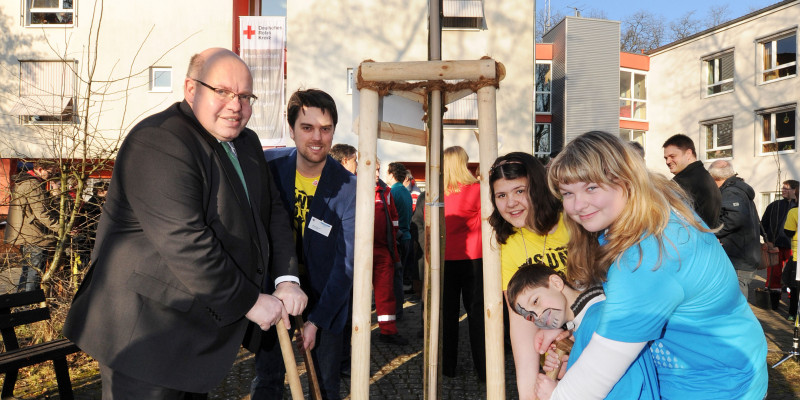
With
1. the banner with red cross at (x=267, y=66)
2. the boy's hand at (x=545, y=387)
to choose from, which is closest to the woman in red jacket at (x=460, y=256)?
the boy's hand at (x=545, y=387)

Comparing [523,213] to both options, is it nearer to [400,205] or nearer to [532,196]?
[532,196]

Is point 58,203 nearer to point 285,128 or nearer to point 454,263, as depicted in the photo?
point 454,263

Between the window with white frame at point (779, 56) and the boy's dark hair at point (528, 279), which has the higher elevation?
the window with white frame at point (779, 56)

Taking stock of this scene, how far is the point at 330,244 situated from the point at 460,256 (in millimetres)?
2133

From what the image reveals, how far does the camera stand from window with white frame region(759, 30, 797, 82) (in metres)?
20.6

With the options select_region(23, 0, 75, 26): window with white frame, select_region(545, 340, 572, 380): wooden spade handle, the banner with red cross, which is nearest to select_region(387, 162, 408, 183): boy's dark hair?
select_region(545, 340, 572, 380): wooden spade handle

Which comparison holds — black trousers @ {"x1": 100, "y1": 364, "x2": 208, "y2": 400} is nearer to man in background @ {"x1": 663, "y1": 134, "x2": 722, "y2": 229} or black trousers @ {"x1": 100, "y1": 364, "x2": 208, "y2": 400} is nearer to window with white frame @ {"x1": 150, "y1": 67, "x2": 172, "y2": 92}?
man in background @ {"x1": 663, "y1": 134, "x2": 722, "y2": 229}

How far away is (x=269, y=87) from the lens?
689 inches

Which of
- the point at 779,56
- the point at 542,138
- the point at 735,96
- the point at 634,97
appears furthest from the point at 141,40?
the point at 779,56

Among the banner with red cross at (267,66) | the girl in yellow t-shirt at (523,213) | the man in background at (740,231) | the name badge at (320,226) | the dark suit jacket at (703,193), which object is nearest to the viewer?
the girl in yellow t-shirt at (523,213)

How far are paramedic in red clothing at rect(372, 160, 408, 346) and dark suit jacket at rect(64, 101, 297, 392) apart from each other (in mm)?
3828

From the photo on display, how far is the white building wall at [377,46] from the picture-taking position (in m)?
17.8

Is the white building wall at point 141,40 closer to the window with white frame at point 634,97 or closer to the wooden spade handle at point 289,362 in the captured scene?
the wooden spade handle at point 289,362

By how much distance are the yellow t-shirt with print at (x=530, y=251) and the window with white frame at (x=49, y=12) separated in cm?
2025
